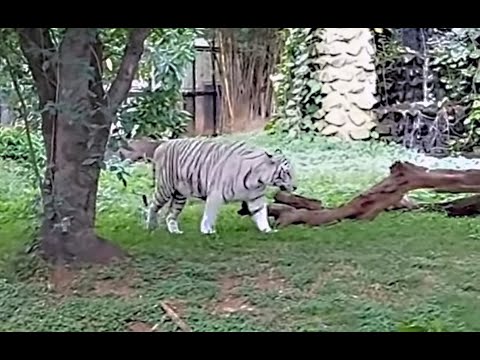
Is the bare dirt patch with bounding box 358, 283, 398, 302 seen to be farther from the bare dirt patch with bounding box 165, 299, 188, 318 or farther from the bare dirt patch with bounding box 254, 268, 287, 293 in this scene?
the bare dirt patch with bounding box 165, 299, 188, 318

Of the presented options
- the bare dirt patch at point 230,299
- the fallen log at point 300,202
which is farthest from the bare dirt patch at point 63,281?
the fallen log at point 300,202

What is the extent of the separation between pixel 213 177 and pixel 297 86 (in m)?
0.35

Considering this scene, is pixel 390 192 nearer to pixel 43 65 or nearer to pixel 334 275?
pixel 334 275

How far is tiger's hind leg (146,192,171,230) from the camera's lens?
241 centimetres

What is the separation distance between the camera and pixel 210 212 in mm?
2494

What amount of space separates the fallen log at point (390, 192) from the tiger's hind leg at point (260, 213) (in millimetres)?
33

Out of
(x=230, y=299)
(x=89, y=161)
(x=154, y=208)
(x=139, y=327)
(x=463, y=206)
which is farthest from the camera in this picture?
(x=463, y=206)

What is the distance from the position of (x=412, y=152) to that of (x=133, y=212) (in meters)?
0.83

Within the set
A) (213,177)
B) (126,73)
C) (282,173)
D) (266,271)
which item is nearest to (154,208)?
(213,177)

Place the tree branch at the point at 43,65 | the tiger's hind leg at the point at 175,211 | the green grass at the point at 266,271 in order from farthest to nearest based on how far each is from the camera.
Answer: the tiger's hind leg at the point at 175,211, the green grass at the point at 266,271, the tree branch at the point at 43,65

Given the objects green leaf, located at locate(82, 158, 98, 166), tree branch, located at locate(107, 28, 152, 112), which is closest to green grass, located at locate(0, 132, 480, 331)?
green leaf, located at locate(82, 158, 98, 166)

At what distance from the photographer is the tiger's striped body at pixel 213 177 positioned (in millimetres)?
2416

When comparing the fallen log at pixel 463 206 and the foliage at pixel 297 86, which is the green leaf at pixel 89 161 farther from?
the fallen log at pixel 463 206
